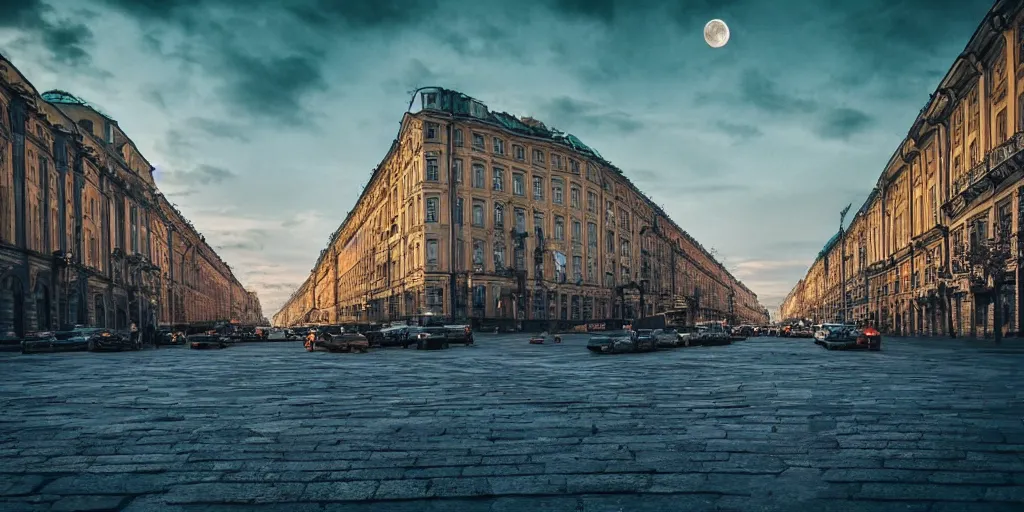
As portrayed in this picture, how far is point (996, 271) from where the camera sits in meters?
36.0

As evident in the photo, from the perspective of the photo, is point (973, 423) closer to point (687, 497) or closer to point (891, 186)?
point (687, 497)

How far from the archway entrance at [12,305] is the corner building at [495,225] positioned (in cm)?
3065

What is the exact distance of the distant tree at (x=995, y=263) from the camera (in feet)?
116

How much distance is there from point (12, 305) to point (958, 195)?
187ft

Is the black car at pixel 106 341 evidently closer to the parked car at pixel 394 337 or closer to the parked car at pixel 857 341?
the parked car at pixel 394 337

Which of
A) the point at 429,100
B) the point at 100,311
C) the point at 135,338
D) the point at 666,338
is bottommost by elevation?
the point at 666,338

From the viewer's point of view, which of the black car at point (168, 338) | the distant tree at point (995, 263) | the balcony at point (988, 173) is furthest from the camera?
the black car at point (168, 338)

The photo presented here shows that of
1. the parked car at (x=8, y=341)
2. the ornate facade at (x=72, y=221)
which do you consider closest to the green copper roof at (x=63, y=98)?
the ornate facade at (x=72, y=221)

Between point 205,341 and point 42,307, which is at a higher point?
point 42,307

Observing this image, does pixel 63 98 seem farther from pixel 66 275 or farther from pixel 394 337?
pixel 394 337

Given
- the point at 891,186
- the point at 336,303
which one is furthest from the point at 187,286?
the point at 891,186

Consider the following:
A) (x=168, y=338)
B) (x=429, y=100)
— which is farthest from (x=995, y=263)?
(x=168, y=338)

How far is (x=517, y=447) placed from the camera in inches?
336

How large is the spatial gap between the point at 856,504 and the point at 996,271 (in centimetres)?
3614
